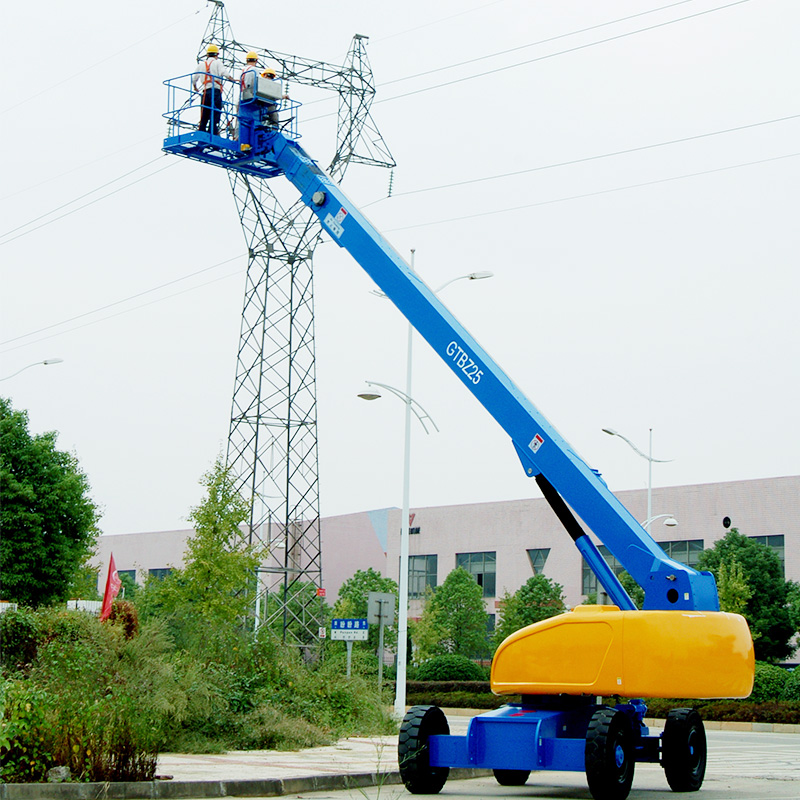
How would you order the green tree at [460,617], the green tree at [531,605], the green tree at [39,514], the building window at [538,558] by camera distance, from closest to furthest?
the green tree at [39,514] < the green tree at [531,605] < the green tree at [460,617] < the building window at [538,558]

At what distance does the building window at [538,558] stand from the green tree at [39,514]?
3267 centimetres

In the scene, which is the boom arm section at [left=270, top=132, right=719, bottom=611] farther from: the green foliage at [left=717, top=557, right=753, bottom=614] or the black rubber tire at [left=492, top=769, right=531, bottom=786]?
the green foliage at [left=717, top=557, right=753, bottom=614]

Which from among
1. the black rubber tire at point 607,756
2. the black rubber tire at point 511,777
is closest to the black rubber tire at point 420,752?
the black rubber tire at point 511,777

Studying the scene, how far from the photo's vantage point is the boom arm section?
11.7 m

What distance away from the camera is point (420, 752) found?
1271cm

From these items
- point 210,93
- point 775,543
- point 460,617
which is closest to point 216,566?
point 210,93

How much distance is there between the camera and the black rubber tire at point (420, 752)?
12742 millimetres

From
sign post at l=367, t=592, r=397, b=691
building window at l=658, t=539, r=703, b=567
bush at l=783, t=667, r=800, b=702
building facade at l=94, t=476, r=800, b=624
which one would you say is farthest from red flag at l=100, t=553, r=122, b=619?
building window at l=658, t=539, r=703, b=567

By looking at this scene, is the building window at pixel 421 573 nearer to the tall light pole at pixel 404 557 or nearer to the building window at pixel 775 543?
the building window at pixel 775 543

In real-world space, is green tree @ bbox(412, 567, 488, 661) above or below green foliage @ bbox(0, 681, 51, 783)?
above

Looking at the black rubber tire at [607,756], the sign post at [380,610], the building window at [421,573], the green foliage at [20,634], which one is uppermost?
the building window at [421,573]

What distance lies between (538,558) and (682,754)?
60.4 m

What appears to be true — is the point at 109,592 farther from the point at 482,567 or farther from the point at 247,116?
the point at 482,567

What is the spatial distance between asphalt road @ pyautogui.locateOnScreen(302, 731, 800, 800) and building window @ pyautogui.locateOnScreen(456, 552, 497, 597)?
55.2 metres
